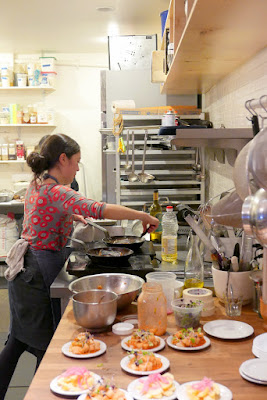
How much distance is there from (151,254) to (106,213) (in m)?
0.36

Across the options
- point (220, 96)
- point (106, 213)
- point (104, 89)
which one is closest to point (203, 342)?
point (106, 213)

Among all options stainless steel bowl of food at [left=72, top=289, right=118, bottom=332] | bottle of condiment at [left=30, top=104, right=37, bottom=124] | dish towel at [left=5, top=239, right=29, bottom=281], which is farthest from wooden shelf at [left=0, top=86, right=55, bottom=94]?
stainless steel bowl of food at [left=72, top=289, right=118, bottom=332]

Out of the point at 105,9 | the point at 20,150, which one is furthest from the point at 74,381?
the point at 20,150

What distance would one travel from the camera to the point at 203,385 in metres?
1.30

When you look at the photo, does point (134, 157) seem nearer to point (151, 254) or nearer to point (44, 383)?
point (151, 254)

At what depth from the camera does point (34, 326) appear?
2668mm

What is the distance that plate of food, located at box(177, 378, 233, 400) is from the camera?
1273mm

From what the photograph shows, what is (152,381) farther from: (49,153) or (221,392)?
(49,153)

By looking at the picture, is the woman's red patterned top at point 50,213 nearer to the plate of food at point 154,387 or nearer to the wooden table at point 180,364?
the wooden table at point 180,364

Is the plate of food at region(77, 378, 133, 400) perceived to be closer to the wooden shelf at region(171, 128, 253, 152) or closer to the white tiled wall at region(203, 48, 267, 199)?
the wooden shelf at region(171, 128, 253, 152)

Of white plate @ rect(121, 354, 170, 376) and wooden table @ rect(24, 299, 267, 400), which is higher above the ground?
white plate @ rect(121, 354, 170, 376)

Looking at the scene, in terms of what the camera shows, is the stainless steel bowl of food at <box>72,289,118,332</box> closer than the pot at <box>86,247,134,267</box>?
Yes

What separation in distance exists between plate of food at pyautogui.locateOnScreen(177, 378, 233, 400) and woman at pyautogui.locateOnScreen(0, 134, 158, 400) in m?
1.35

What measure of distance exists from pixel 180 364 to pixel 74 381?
344 millimetres
